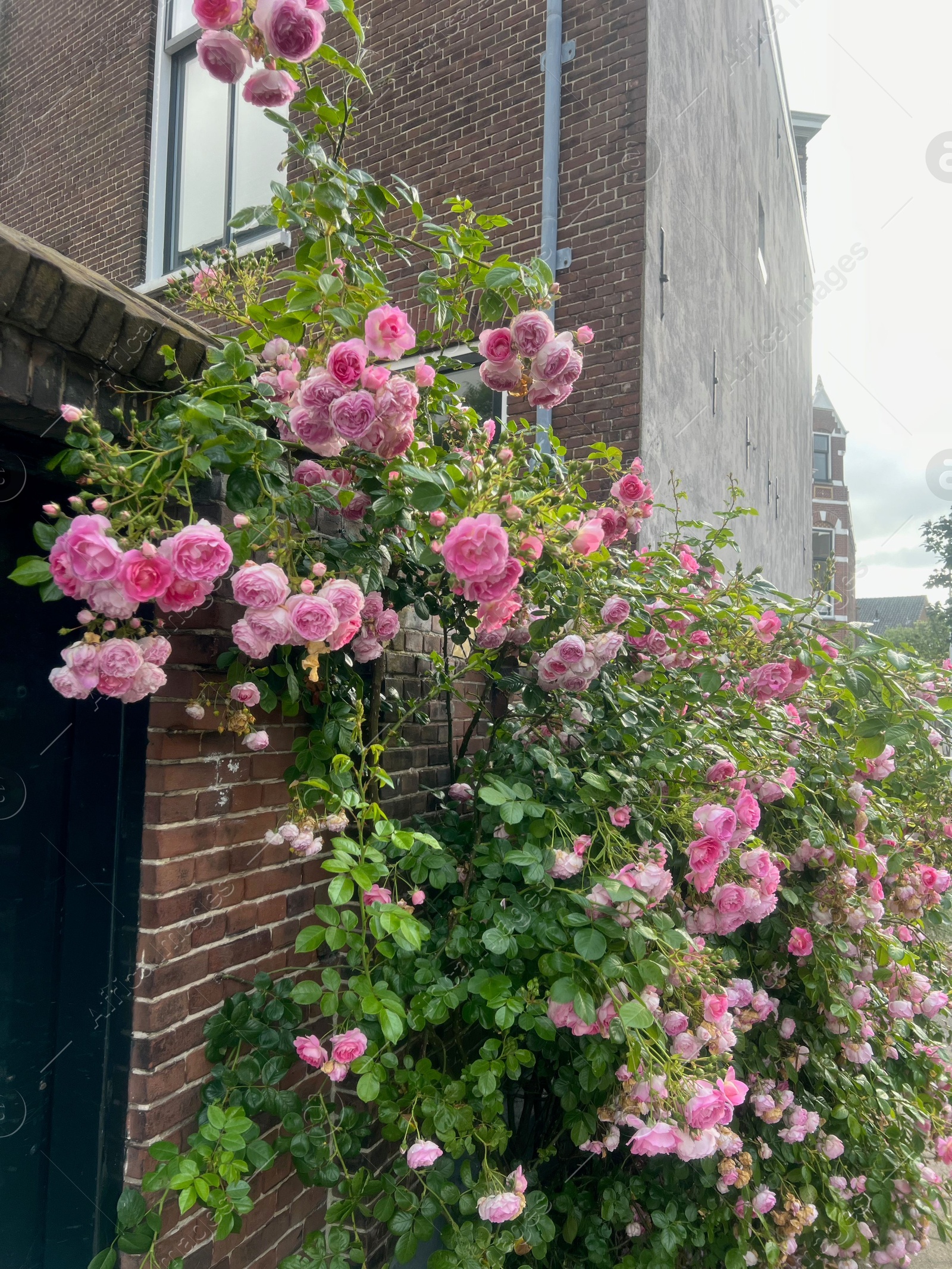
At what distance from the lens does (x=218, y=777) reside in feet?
6.58

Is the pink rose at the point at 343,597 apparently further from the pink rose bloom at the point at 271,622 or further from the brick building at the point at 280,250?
the brick building at the point at 280,250

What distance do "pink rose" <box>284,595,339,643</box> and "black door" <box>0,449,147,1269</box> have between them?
1.76 feet

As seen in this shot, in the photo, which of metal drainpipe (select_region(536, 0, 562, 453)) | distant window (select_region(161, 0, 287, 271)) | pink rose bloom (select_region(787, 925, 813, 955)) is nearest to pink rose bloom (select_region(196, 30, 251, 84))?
pink rose bloom (select_region(787, 925, 813, 955))

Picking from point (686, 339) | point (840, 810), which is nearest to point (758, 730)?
point (840, 810)

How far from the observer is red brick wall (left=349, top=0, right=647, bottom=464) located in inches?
212

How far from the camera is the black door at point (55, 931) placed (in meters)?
1.83

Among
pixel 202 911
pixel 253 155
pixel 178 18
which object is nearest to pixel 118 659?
pixel 202 911

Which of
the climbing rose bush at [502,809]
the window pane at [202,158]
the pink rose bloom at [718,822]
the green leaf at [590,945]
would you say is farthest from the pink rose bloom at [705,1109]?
the window pane at [202,158]

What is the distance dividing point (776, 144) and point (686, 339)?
8986mm

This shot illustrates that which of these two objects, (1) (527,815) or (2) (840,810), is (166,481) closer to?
(1) (527,815)

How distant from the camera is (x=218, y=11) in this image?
1.54 metres

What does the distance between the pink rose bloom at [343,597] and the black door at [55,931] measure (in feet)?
1.87

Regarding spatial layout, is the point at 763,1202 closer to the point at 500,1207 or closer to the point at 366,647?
the point at 500,1207

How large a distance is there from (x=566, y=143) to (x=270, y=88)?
4736 mm
